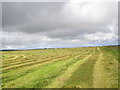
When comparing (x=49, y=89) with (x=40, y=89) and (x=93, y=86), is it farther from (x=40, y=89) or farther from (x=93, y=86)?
(x=93, y=86)

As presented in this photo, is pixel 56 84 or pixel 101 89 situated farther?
pixel 56 84

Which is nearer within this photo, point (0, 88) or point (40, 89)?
point (40, 89)

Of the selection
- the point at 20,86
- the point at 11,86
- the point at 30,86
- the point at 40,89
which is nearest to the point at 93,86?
the point at 40,89

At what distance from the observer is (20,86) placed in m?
12.6

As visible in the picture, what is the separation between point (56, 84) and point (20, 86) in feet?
12.1

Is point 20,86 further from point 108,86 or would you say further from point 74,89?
point 108,86

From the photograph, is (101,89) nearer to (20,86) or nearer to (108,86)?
(108,86)

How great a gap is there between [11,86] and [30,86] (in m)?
2.07

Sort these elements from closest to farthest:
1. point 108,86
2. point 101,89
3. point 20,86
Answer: point 101,89 → point 108,86 → point 20,86

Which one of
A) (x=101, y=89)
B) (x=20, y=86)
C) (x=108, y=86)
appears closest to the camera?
(x=101, y=89)

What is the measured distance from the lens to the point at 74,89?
11188 millimetres

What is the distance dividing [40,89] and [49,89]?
0.86 m

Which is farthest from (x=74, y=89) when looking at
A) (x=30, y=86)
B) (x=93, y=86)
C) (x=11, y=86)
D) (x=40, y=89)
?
(x=11, y=86)

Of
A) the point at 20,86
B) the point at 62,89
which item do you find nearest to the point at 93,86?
the point at 62,89
